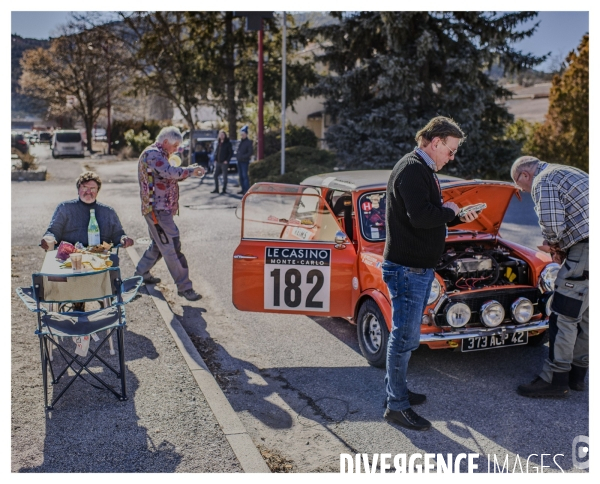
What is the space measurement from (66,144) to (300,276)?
3443cm

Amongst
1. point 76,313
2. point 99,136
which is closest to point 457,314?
point 76,313

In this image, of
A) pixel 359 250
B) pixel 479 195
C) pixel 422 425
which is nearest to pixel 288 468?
pixel 422 425

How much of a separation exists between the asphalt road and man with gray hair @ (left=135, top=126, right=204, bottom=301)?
454 millimetres

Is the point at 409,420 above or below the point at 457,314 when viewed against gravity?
below

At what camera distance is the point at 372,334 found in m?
5.61

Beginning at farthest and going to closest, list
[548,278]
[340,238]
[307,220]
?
1. [307,220]
2. [340,238]
3. [548,278]

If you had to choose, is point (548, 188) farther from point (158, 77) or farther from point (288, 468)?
point (158, 77)

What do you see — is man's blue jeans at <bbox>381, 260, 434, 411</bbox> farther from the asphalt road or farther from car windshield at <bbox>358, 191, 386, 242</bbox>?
car windshield at <bbox>358, 191, 386, 242</bbox>

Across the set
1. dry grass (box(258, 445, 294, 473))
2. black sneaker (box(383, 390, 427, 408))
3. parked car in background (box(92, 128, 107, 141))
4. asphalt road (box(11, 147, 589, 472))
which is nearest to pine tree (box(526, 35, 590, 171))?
asphalt road (box(11, 147, 589, 472))

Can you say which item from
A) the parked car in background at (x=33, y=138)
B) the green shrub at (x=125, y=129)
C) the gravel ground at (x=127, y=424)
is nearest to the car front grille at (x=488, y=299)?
the gravel ground at (x=127, y=424)

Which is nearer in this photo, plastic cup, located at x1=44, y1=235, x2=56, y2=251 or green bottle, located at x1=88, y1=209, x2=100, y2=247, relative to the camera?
plastic cup, located at x1=44, y1=235, x2=56, y2=251

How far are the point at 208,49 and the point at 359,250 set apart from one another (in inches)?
843

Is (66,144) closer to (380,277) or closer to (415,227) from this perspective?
(380,277)

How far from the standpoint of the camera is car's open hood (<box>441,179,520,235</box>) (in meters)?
5.82
